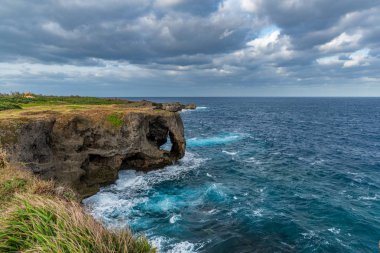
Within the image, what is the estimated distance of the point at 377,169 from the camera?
127 ft

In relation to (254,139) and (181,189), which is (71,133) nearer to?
(181,189)

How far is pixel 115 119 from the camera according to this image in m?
34.9

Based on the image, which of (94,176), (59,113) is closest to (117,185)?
(94,176)

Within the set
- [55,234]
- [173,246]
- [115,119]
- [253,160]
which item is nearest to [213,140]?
[253,160]

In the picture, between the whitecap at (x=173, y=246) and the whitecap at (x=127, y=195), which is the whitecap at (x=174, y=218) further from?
the whitecap at (x=173, y=246)

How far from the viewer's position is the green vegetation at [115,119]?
113ft

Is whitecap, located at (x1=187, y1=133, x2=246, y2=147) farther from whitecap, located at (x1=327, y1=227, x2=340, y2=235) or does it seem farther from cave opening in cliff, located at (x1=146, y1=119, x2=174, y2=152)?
whitecap, located at (x1=327, y1=227, x2=340, y2=235)

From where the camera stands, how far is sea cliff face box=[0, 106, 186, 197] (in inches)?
1068

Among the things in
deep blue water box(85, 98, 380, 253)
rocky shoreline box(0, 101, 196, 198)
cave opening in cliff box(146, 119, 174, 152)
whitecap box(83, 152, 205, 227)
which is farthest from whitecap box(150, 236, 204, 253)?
cave opening in cliff box(146, 119, 174, 152)

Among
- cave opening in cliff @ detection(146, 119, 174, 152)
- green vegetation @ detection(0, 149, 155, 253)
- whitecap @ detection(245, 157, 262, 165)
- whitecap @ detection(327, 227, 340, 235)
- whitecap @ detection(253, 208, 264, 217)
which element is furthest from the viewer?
whitecap @ detection(245, 157, 262, 165)

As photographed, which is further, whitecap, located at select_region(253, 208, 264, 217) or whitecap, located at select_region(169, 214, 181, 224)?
whitecap, located at select_region(253, 208, 264, 217)

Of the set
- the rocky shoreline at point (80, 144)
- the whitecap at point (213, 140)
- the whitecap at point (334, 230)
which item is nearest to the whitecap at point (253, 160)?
the rocky shoreline at point (80, 144)

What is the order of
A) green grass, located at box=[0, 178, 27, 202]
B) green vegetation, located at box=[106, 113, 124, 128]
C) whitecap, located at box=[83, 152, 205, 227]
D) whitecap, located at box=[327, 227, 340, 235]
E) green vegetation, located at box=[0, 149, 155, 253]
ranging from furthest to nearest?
green vegetation, located at box=[106, 113, 124, 128] < whitecap, located at box=[83, 152, 205, 227] < whitecap, located at box=[327, 227, 340, 235] < green grass, located at box=[0, 178, 27, 202] < green vegetation, located at box=[0, 149, 155, 253]

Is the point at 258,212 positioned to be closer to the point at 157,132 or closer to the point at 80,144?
the point at 80,144
